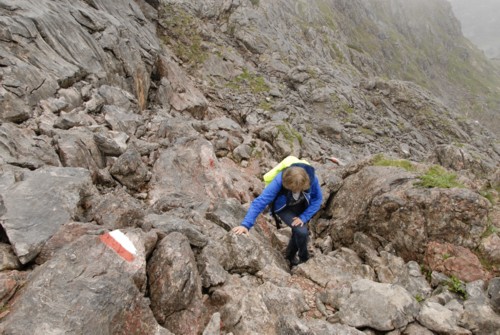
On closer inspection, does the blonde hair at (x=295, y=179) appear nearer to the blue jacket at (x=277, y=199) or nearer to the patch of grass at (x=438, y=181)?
the blue jacket at (x=277, y=199)

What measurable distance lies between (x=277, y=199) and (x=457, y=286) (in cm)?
502

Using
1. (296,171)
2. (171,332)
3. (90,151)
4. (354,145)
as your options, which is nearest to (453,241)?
(296,171)

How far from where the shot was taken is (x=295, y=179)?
8906 millimetres

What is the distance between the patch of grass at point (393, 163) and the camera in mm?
13344

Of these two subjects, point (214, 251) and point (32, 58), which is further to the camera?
point (32, 58)

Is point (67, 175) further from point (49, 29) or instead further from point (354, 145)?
point (354, 145)

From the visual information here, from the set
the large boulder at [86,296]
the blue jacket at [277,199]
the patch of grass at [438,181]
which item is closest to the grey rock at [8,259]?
the large boulder at [86,296]

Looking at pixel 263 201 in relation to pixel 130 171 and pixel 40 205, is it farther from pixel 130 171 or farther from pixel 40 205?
pixel 130 171

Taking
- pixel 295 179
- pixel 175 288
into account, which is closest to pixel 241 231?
pixel 295 179

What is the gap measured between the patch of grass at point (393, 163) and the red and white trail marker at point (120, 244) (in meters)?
10.5

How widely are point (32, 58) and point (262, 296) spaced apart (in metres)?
17.2

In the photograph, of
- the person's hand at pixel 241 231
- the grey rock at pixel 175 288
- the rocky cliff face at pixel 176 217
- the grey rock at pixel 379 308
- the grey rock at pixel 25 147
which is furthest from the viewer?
the grey rock at pixel 25 147

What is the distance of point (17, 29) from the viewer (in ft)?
57.1

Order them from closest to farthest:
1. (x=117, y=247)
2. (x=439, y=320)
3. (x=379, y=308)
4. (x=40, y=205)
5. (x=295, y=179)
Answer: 1. (x=117, y=247)
2. (x=439, y=320)
3. (x=379, y=308)
4. (x=40, y=205)
5. (x=295, y=179)
